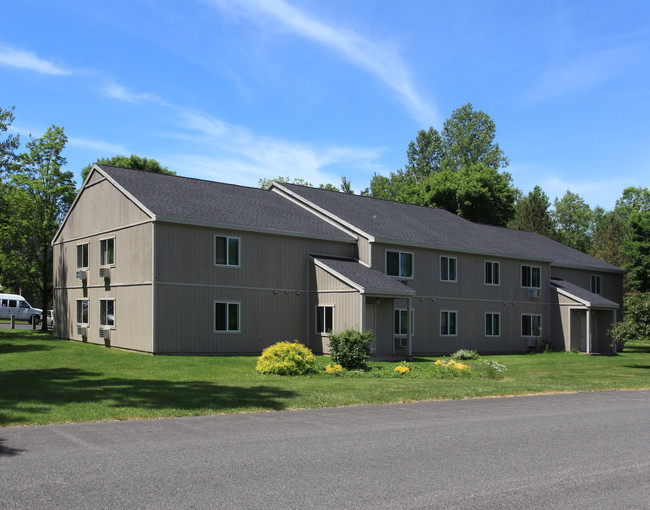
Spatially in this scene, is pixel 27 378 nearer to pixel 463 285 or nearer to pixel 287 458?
pixel 287 458

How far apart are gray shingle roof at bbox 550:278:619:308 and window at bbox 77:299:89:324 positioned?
25.5 meters

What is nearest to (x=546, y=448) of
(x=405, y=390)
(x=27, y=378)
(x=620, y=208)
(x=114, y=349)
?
(x=405, y=390)

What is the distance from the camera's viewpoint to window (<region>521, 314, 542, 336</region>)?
123 feet

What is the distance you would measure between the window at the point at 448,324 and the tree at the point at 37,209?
22.5 meters

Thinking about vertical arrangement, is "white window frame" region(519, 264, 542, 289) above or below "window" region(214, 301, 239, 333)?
above

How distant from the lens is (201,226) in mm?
26859

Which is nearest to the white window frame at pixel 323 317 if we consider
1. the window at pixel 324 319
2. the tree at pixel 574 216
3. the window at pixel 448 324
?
the window at pixel 324 319

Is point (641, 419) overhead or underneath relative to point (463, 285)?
underneath

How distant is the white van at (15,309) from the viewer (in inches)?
2073

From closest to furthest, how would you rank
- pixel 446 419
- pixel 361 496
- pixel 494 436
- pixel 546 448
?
pixel 361 496
pixel 546 448
pixel 494 436
pixel 446 419

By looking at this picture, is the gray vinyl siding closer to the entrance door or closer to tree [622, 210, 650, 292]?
the entrance door

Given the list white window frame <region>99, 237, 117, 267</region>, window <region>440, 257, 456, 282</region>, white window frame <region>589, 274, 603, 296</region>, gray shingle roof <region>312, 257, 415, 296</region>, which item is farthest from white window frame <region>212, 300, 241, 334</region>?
white window frame <region>589, 274, 603, 296</region>

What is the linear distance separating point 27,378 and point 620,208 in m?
88.8

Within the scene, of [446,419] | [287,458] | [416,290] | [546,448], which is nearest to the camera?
[287,458]
